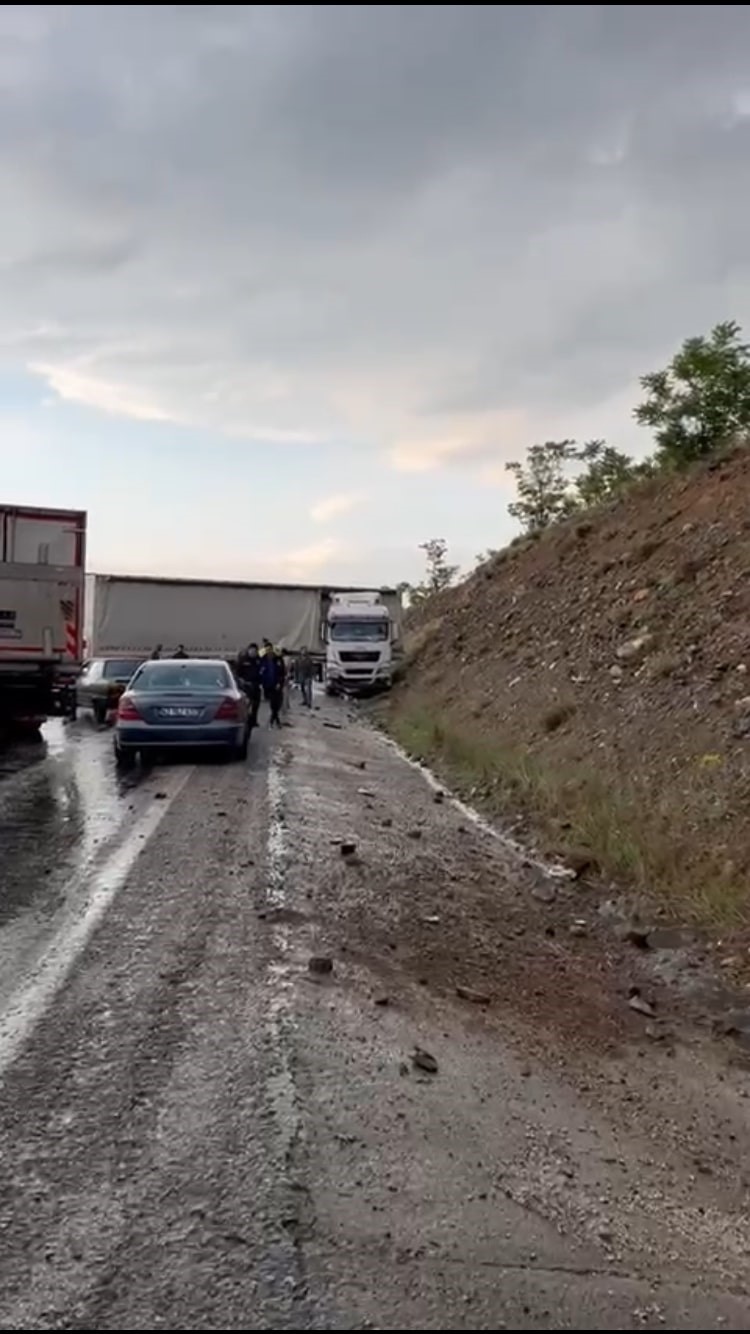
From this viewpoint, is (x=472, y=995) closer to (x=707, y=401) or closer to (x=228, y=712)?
(x=228, y=712)

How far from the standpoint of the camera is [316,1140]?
4297 millimetres

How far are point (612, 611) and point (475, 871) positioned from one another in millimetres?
14761

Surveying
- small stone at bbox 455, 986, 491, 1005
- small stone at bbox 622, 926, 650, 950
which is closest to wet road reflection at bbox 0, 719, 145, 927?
small stone at bbox 455, 986, 491, 1005

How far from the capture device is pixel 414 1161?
4.20 m

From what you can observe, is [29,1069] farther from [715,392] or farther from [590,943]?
[715,392]

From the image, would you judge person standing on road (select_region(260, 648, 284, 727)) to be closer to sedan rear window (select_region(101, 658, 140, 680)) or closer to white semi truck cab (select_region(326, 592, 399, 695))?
sedan rear window (select_region(101, 658, 140, 680))

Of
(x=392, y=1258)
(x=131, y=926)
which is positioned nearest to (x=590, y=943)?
(x=131, y=926)

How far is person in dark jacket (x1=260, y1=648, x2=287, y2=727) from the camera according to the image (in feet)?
81.8

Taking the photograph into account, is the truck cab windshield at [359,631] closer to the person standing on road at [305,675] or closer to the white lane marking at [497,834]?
the person standing on road at [305,675]

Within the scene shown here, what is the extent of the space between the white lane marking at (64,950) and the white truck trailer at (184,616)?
24497 mm

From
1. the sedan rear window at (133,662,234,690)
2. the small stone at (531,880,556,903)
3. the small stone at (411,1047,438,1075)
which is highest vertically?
the sedan rear window at (133,662,234,690)

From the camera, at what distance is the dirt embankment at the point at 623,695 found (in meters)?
10.8

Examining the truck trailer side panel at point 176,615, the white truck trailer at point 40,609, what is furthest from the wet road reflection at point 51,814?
the truck trailer side panel at point 176,615

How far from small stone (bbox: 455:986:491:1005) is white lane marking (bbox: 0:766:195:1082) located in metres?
2.13
